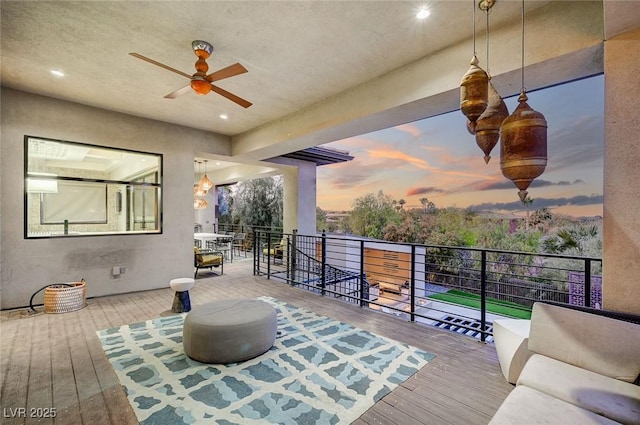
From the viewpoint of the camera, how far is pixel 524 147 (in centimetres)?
127

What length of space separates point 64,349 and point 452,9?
16.2 ft

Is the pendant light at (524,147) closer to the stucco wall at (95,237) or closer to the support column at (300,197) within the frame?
the stucco wall at (95,237)

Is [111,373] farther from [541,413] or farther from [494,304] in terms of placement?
[494,304]

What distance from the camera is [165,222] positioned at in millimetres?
5293

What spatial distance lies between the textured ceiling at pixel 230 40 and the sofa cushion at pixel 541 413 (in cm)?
280

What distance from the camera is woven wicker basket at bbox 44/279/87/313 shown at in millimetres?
3820

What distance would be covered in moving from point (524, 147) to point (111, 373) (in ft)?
11.4

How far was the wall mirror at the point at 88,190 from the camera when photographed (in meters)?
4.18

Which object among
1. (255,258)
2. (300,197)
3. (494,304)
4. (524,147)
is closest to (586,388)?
(524,147)

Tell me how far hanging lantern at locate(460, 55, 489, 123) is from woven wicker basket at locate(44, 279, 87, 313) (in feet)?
17.5

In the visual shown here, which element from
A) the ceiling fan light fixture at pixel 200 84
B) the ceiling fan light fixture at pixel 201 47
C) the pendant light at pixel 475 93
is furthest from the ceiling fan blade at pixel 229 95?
the pendant light at pixel 475 93

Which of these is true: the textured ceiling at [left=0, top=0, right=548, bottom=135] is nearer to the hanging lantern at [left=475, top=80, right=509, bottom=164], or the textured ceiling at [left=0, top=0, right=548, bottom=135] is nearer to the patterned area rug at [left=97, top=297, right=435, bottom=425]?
the hanging lantern at [left=475, top=80, right=509, bottom=164]

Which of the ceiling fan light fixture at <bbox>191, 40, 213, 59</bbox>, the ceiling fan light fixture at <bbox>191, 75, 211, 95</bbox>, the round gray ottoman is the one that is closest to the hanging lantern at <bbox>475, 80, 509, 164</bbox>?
the round gray ottoman

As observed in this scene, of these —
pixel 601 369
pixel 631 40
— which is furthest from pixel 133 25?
pixel 601 369
